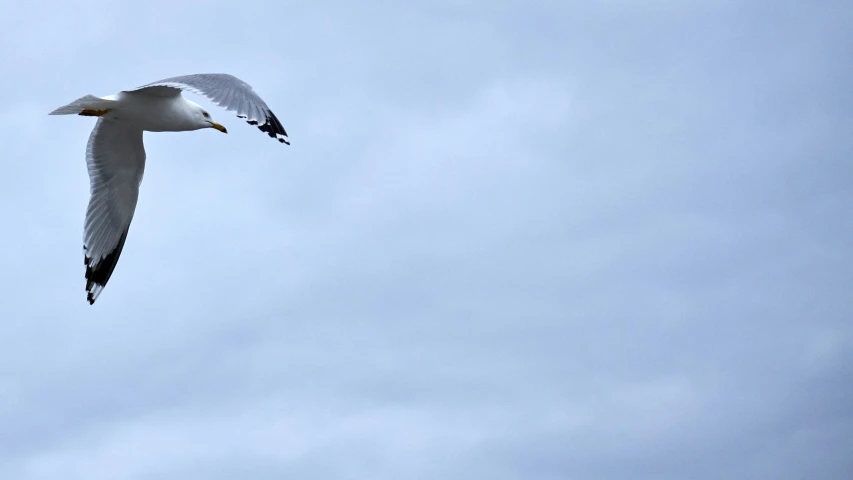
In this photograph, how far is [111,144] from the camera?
37.1 feet

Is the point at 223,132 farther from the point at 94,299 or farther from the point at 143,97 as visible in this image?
the point at 94,299

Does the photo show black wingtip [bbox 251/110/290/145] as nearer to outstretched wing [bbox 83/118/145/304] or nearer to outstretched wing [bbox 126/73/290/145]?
outstretched wing [bbox 126/73/290/145]

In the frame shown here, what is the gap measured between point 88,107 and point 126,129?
110cm

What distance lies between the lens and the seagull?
9.27 meters

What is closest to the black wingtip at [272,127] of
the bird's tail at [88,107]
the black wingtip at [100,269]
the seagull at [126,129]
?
the seagull at [126,129]

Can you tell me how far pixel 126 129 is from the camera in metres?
11.2

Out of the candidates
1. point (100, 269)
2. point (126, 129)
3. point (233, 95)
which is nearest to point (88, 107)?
point (126, 129)

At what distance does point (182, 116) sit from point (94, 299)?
2.54m

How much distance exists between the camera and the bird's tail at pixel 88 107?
31.6 ft

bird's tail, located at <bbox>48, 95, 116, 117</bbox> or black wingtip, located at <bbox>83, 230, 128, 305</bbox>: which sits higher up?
bird's tail, located at <bbox>48, 95, 116, 117</bbox>

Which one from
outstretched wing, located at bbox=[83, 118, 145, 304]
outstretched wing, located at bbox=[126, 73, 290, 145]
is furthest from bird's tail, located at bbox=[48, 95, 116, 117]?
outstretched wing, located at bbox=[83, 118, 145, 304]

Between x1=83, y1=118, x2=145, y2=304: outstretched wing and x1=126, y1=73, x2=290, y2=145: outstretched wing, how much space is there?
1.49 meters

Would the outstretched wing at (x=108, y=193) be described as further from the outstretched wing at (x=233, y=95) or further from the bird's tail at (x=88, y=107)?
the outstretched wing at (x=233, y=95)

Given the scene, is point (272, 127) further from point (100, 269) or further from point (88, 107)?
point (100, 269)
